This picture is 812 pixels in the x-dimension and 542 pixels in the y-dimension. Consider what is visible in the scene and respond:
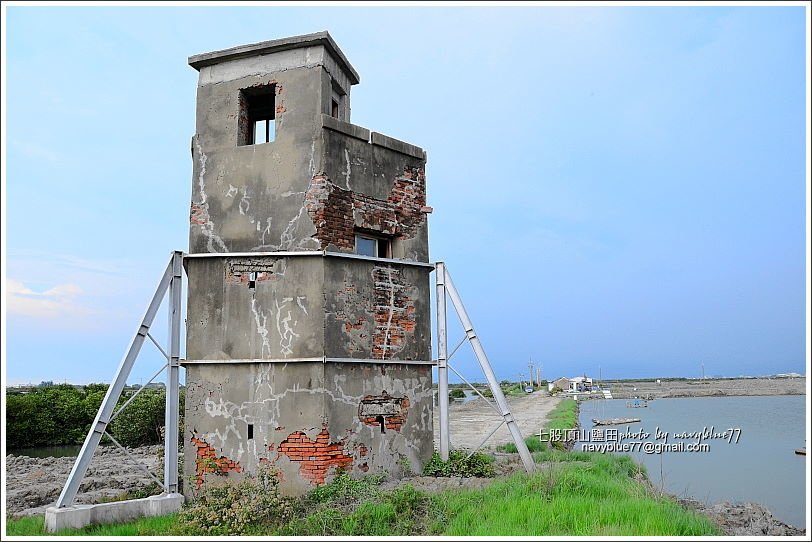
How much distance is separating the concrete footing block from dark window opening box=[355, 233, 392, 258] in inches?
172

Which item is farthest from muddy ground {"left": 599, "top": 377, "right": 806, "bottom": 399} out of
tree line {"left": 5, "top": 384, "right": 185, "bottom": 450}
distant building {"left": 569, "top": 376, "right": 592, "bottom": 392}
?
tree line {"left": 5, "top": 384, "right": 185, "bottom": 450}

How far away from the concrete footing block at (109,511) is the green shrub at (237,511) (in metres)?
0.77

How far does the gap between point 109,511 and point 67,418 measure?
1667 cm

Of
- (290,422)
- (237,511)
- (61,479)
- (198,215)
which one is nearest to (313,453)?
(290,422)

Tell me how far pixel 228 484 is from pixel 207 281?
2.93 metres

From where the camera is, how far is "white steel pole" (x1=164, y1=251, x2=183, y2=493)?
8461mm

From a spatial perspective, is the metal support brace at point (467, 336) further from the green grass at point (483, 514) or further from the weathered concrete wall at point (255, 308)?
the weathered concrete wall at point (255, 308)

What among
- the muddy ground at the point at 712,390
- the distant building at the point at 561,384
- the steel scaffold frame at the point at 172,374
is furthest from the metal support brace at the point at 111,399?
the distant building at the point at 561,384

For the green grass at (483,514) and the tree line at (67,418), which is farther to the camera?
the tree line at (67,418)

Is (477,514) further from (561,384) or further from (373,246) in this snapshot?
(561,384)

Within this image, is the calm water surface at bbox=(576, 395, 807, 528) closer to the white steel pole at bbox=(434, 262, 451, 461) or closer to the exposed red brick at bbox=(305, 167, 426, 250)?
the white steel pole at bbox=(434, 262, 451, 461)

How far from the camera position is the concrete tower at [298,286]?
8.41 meters

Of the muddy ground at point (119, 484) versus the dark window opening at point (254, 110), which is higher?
the dark window opening at point (254, 110)

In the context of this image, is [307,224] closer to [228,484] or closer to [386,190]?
[386,190]
